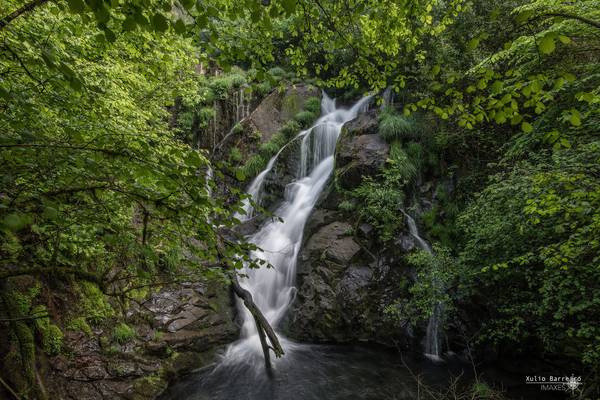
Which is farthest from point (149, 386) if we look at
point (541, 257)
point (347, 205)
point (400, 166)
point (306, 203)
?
point (400, 166)

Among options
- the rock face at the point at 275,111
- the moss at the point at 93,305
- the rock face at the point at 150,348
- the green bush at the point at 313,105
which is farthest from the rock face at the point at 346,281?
the green bush at the point at 313,105

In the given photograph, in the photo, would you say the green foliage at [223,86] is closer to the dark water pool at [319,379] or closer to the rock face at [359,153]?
the rock face at [359,153]

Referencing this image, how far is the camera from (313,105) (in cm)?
1445

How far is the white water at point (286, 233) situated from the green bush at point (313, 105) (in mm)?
352

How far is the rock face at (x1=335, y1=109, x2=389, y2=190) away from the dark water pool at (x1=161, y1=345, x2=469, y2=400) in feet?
15.2

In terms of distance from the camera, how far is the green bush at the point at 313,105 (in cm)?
1439

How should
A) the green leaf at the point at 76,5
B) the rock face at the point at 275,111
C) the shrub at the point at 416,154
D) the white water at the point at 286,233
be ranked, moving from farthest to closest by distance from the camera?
the rock face at the point at 275,111 → the shrub at the point at 416,154 → the white water at the point at 286,233 → the green leaf at the point at 76,5

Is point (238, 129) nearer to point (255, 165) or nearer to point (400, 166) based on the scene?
point (255, 165)

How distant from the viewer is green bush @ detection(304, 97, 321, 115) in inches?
567

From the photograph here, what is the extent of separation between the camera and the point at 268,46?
3574 mm

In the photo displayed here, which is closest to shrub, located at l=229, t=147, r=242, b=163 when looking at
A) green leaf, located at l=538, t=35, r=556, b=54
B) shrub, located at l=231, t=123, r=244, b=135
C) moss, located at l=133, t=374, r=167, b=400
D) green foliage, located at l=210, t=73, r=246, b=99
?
shrub, located at l=231, t=123, r=244, b=135

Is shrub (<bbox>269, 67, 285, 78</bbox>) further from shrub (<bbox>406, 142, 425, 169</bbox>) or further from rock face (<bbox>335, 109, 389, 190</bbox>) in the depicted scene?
shrub (<bbox>406, 142, 425, 169</bbox>)

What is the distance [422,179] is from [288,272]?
A: 4892mm

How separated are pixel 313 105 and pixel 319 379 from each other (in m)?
11.3
